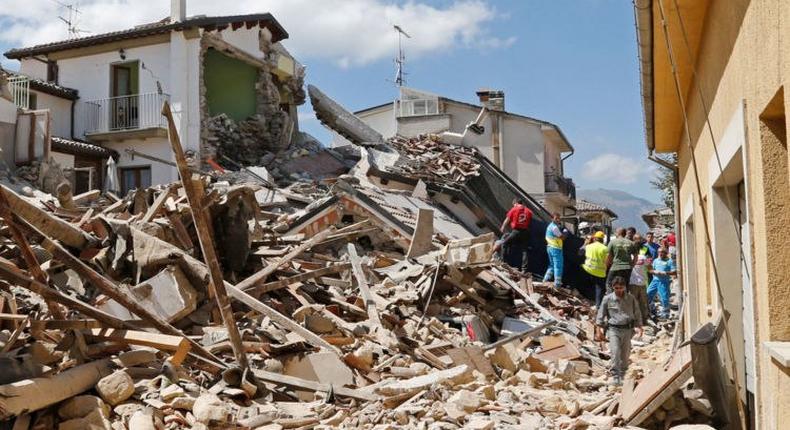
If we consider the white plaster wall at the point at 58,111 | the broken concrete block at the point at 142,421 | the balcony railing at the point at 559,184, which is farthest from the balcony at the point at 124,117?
the balcony railing at the point at 559,184

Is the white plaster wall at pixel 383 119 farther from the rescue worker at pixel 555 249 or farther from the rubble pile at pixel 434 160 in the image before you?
the rescue worker at pixel 555 249

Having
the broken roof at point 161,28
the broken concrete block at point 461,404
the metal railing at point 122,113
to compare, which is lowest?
the broken concrete block at point 461,404

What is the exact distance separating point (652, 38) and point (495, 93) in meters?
31.7

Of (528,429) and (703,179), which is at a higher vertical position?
(703,179)

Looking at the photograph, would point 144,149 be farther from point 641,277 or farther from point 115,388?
point 115,388

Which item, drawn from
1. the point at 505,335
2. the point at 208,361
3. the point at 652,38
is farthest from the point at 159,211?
the point at 652,38

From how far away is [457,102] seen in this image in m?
37.2

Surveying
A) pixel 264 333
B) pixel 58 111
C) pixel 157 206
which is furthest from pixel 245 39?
pixel 264 333

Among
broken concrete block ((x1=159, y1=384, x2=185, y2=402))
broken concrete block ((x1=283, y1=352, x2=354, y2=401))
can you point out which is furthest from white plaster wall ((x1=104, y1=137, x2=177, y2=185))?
broken concrete block ((x1=159, y1=384, x2=185, y2=402))

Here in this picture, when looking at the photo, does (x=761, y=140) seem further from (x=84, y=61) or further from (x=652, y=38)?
(x=84, y=61)

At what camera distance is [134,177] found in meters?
25.1

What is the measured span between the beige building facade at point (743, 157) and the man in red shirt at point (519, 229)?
26.9 ft

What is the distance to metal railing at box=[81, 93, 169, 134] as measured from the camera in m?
24.9

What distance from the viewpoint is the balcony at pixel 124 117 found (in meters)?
24.8
